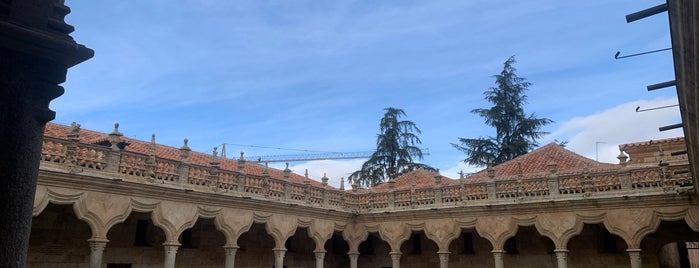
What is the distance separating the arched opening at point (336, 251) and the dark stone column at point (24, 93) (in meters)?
20.6

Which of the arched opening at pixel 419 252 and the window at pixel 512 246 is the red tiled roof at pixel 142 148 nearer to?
the arched opening at pixel 419 252

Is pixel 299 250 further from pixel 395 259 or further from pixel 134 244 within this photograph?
pixel 134 244

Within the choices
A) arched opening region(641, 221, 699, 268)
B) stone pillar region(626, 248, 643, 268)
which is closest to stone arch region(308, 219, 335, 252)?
stone pillar region(626, 248, 643, 268)

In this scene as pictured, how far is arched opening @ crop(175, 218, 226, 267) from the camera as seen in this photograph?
17.5 m

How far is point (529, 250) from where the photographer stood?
19.0m

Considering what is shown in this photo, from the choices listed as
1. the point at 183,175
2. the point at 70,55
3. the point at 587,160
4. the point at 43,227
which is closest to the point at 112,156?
the point at 183,175

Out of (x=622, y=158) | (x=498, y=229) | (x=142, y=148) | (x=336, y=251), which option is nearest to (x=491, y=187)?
(x=498, y=229)

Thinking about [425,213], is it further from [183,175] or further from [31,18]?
[31,18]

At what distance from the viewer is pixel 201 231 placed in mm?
18156

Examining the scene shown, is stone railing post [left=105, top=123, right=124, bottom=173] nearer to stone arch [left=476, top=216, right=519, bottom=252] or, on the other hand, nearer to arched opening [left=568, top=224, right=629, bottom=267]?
stone arch [left=476, top=216, right=519, bottom=252]

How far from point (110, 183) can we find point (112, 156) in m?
0.70

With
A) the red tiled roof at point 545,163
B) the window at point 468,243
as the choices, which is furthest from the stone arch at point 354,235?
the red tiled roof at point 545,163

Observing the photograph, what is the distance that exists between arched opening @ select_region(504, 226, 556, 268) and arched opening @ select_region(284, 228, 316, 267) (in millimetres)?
7973

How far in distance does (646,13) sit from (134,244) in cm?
1541
